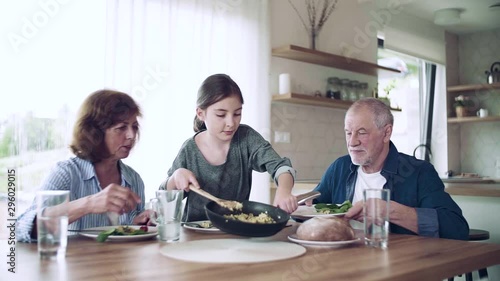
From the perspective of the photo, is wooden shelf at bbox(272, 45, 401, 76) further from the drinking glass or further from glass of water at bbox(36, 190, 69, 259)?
glass of water at bbox(36, 190, 69, 259)

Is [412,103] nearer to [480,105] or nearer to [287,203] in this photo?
[480,105]

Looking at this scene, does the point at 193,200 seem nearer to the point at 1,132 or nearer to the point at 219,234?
the point at 219,234

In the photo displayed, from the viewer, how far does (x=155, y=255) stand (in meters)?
1.12

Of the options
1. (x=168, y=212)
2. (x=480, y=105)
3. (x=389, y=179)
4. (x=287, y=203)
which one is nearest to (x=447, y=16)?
(x=480, y=105)

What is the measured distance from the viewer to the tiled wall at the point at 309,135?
3.83 m

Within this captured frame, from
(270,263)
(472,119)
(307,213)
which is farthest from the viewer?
(472,119)

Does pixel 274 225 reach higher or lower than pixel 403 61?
lower

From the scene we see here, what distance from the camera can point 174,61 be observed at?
3.05 m

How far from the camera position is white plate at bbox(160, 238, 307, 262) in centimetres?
105

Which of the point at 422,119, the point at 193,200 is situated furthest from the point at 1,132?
the point at 422,119

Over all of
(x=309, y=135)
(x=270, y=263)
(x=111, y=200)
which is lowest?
(x=270, y=263)

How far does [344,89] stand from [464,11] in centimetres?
199

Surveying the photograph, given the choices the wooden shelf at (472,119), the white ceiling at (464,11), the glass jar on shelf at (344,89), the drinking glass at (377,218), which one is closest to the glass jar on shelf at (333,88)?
the glass jar on shelf at (344,89)

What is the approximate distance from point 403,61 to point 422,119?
809 mm
